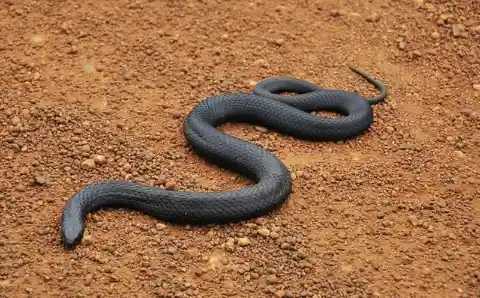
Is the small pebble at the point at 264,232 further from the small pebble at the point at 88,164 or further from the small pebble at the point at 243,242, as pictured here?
the small pebble at the point at 88,164

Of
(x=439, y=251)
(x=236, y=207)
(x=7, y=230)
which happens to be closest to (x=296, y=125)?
(x=236, y=207)

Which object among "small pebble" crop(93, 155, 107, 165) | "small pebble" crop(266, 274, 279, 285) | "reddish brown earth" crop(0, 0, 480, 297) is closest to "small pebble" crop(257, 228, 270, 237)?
Result: "reddish brown earth" crop(0, 0, 480, 297)

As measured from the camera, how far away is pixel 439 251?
5793mm

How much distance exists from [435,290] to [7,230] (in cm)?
330

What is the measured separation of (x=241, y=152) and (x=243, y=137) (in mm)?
523

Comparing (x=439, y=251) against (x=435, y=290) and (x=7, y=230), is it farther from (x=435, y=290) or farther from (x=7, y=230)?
(x=7, y=230)

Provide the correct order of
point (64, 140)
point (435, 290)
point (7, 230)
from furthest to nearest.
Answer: point (64, 140) < point (7, 230) < point (435, 290)

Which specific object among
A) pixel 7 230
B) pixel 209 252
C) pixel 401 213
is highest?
pixel 401 213

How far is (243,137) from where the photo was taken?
7055 millimetres

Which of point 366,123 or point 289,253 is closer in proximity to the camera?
point 289,253

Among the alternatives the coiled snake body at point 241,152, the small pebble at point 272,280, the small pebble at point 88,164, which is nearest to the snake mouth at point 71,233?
the coiled snake body at point 241,152

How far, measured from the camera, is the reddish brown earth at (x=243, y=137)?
18.4 ft

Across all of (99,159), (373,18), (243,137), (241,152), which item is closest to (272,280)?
(241,152)

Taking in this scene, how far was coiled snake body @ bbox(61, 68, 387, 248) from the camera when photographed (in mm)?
5969
